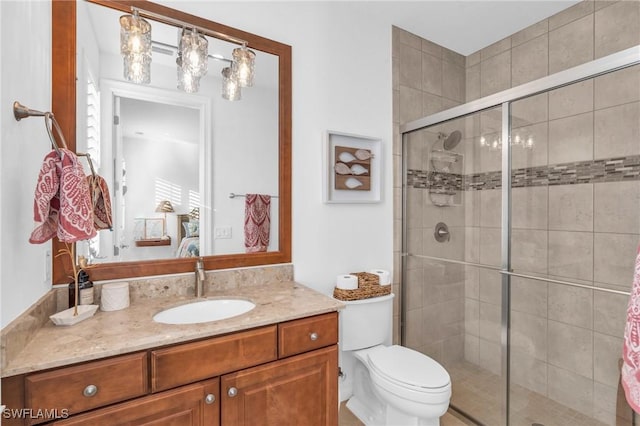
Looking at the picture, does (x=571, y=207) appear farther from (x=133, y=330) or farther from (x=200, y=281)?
(x=133, y=330)

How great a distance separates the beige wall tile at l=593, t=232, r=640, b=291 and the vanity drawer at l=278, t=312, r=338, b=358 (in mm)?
1424

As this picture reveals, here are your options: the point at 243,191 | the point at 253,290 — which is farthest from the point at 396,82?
the point at 253,290

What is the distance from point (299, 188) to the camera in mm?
1904

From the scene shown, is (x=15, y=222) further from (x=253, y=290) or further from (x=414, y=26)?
(x=414, y=26)

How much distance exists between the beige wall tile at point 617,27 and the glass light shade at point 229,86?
7.27 ft

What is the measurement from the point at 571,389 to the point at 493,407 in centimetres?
43

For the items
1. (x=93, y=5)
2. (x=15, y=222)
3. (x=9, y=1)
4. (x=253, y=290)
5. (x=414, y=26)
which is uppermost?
(x=414, y=26)

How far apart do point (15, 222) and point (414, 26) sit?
2.53 m

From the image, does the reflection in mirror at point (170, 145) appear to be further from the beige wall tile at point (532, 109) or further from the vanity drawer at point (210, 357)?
the beige wall tile at point (532, 109)

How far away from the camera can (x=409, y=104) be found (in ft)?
7.86

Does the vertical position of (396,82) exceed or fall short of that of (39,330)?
it exceeds it

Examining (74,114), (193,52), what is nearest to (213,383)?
(74,114)

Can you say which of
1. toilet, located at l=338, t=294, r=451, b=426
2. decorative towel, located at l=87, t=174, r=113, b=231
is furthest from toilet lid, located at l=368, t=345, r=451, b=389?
decorative towel, located at l=87, t=174, r=113, b=231

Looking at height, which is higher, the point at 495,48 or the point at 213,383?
the point at 495,48
